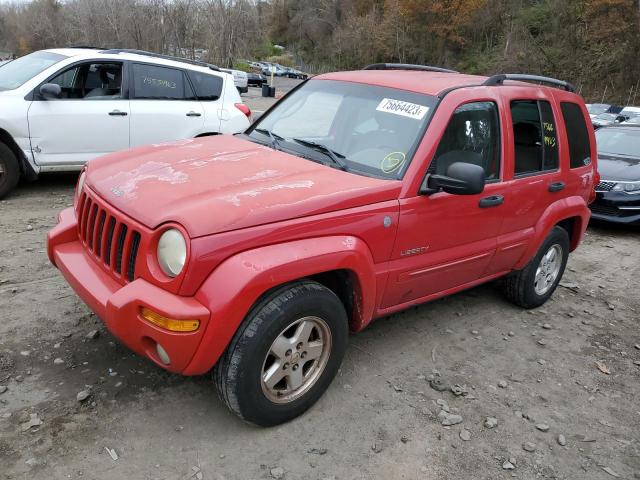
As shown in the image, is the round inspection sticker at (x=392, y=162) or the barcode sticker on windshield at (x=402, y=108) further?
the barcode sticker on windshield at (x=402, y=108)

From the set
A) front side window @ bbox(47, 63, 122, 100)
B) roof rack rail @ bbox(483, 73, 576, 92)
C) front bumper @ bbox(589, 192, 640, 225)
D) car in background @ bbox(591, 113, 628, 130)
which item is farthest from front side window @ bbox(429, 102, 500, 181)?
car in background @ bbox(591, 113, 628, 130)

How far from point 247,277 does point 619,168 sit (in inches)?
306

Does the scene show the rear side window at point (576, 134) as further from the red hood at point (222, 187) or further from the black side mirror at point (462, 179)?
the red hood at point (222, 187)

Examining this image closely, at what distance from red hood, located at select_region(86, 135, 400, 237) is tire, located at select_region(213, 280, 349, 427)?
43 cm

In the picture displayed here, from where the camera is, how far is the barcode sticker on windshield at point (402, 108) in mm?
3447

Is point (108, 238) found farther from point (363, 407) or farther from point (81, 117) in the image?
point (81, 117)

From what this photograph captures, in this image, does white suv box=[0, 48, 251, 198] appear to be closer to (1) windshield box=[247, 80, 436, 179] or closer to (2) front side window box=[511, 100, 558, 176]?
(1) windshield box=[247, 80, 436, 179]

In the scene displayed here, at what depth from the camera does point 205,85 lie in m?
7.54

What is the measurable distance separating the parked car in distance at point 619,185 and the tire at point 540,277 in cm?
364

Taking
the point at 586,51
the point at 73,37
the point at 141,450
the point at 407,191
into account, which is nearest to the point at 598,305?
the point at 407,191

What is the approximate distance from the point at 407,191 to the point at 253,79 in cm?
3938

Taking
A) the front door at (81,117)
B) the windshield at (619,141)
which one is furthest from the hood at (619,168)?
the front door at (81,117)

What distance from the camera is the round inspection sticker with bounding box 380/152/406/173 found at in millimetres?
3277

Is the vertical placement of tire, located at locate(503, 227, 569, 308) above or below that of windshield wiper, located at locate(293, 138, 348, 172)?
Answer: below
